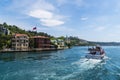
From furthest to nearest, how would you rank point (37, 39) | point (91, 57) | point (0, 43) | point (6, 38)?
point (37, 39) < point (6, 38) < point (0, 43) < point (91, 57)

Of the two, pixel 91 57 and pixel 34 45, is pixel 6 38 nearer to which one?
pixel 34 45

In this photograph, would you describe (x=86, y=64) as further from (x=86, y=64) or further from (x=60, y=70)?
(x=60, y=70)

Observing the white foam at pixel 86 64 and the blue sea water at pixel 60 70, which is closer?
the blue sea water at pixel 60 70

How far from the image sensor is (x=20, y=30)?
154 meters

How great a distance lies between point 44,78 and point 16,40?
80.6 metres

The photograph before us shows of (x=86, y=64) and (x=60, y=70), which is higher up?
(x=86, y=64)

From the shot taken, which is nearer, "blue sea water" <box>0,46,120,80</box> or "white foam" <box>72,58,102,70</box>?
"blue sea water" <box>0,46,120,80</box>

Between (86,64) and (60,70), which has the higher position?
(86,64)

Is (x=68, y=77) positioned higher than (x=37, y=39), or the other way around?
(x=37, y=39)

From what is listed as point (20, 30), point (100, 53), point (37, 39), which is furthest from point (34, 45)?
point (100, 53)

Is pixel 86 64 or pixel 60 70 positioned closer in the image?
pixel 60 70

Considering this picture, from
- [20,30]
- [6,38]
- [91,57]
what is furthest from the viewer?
[20,30]

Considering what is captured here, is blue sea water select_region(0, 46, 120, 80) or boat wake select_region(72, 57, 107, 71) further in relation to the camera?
boat wake select_region(72, 57, 107, 71)

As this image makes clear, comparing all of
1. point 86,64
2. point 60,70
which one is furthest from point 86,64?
point 60,70
